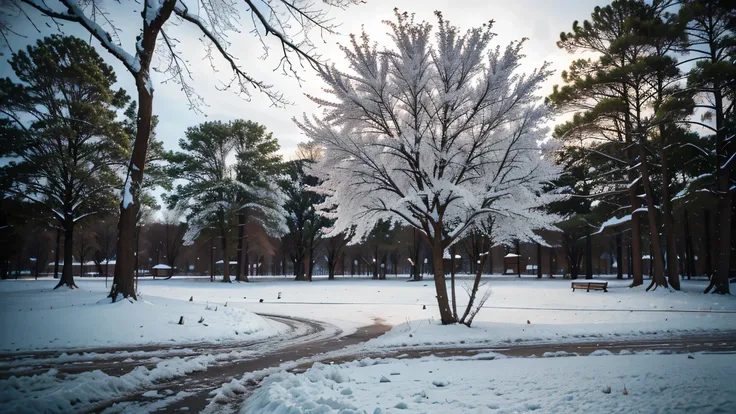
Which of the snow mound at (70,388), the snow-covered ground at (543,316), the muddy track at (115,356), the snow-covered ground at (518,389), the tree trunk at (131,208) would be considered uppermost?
the tree trunk at (131,208)

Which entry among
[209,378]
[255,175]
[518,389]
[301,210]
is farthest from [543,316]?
[301,210]

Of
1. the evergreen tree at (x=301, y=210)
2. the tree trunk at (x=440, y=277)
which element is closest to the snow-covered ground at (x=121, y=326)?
the tree trunk at (x=440, y=277)

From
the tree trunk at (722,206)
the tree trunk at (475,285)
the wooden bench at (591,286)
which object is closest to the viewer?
the tree trunk at (475,285)

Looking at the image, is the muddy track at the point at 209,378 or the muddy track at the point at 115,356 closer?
the muddy track at the point at 209,378

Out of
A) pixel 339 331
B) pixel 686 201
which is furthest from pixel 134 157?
pixel 686 201

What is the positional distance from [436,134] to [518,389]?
349 inches

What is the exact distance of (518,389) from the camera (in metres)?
4.85

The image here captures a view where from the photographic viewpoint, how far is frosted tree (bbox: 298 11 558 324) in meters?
11.4

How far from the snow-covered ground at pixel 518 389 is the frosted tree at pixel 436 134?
19.1ft

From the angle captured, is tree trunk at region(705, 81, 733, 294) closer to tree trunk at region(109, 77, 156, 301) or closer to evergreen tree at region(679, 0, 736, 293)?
evergreen tree at region(679, 0, 736, 293)

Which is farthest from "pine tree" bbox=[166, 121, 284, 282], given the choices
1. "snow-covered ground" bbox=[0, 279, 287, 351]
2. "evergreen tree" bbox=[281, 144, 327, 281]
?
"snow-covered ground" bbox=[0, 279, 287, 351]

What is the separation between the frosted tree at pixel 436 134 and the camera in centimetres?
1140

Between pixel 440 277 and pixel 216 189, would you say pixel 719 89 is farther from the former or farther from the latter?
pixel 216 189

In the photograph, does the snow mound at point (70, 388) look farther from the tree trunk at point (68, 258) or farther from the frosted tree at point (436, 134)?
the tree trunk at point (68, 258)
